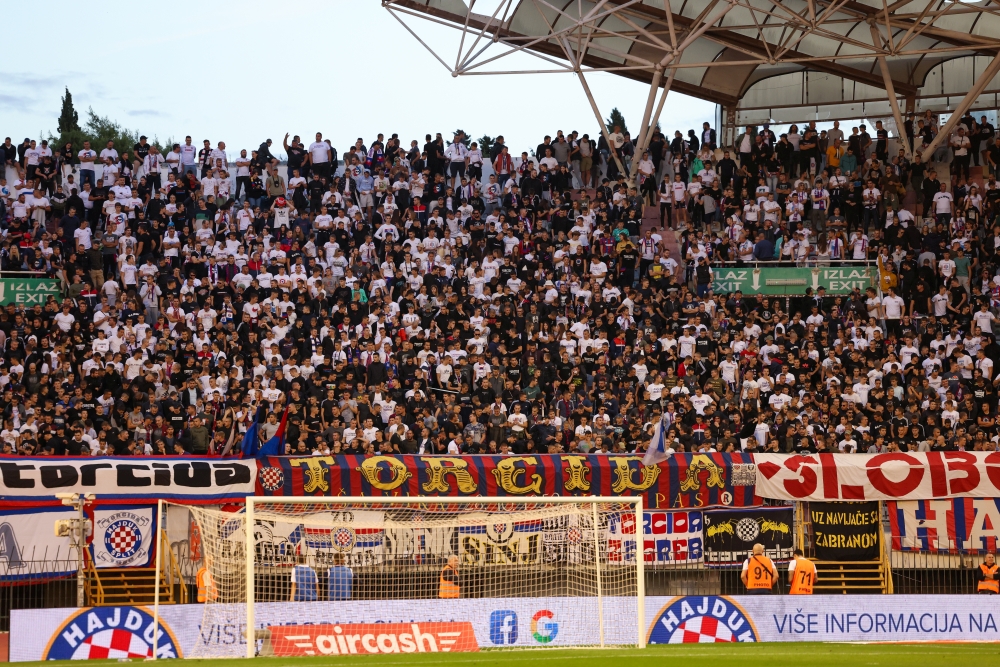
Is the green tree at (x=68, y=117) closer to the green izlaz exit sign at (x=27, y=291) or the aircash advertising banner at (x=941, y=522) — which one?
the green izlaz exit sign at (x=27, y=291)

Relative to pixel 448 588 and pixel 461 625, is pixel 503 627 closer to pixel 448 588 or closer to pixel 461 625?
pixel 461 625

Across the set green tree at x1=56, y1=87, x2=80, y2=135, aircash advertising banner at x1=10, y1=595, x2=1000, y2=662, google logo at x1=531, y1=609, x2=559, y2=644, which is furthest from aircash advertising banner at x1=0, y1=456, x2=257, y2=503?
green tree at x1=56, y1=87, x2=80, y2=135

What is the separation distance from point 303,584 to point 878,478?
1017cm

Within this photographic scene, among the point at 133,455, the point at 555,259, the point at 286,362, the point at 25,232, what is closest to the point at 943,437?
the point at 555,259

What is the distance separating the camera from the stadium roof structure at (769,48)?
1192 inches

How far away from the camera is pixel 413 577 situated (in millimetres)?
17562

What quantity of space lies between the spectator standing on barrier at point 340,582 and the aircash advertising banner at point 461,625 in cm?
120

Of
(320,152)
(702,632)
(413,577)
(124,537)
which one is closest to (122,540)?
(124,537)

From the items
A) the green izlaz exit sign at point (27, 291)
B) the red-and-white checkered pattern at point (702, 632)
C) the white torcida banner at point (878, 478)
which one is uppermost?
the green izlaz exit sign at point (27, 291)

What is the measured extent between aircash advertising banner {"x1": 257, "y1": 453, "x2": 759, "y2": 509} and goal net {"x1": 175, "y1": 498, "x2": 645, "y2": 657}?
1.89m

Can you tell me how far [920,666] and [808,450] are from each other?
9.76 metres

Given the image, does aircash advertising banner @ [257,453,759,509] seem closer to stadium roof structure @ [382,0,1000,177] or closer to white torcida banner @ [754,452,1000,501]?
white torcida banner @ [754,452,1000,501]

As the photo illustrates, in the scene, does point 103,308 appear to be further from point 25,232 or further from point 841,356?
point 841,356

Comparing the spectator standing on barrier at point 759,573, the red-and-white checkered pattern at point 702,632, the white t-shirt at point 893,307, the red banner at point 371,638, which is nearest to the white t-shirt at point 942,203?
the white t-shirt at point 893,307
